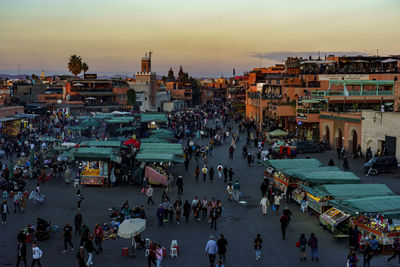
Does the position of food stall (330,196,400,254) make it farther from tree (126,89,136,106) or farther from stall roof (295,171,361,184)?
tree (126,89,136,106)

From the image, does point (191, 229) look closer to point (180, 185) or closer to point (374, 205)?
point (180, 185)

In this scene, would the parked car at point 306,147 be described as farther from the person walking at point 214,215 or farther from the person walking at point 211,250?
the person walking at point 211,250

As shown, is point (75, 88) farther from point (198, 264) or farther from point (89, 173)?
point (198, 264)

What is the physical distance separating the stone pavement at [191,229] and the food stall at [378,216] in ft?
2.65

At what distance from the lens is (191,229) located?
711 inches

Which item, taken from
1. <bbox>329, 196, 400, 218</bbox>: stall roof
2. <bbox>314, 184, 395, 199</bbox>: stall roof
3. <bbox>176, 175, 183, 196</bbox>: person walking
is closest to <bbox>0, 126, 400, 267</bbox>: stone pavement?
<bbox>176, 175, 183, 196</bbox>: person walking

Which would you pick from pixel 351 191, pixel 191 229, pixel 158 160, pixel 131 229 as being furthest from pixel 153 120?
pixel 131 229

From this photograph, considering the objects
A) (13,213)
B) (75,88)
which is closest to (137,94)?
(75,88)

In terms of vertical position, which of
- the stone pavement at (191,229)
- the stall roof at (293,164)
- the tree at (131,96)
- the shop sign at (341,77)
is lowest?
the stone pavement at (191,229)

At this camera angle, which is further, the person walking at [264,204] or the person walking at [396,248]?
the person walking at [264,204]

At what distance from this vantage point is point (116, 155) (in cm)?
2705

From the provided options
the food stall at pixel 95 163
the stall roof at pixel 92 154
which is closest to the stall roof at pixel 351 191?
the stall roof at pixel 92 154

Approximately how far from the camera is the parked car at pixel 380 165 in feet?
92.3

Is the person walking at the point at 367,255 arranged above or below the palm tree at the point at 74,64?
below
